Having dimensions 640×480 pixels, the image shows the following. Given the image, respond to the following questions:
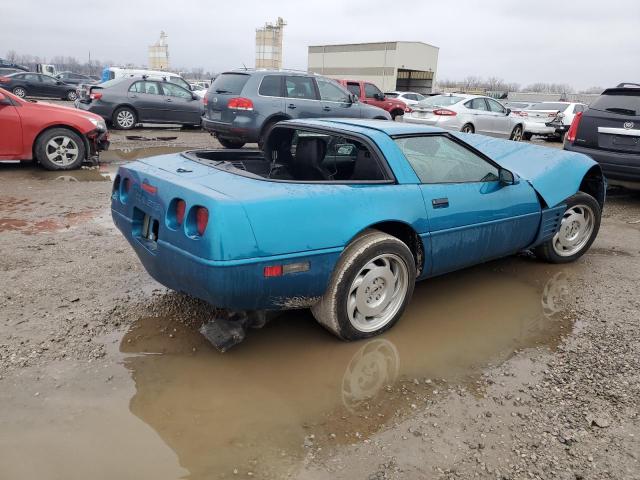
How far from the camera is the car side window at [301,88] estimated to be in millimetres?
10273

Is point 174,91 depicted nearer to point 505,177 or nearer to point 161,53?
point 505,177

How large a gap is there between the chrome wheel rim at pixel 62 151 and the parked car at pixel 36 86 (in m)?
20.0

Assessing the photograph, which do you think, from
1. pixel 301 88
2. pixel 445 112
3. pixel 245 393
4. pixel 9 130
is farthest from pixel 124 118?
pixel 245 393

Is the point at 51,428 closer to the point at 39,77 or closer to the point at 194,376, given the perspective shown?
the point at 194,376

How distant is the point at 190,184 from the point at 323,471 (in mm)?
1700

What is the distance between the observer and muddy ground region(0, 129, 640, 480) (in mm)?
2338

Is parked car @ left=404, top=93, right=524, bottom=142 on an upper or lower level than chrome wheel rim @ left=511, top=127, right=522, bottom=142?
upper

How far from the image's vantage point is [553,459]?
7.84 feet

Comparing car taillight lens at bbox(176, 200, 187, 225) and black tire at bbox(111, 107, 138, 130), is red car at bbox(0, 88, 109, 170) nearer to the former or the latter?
black tire at bbox(111, 107, 138, 130)

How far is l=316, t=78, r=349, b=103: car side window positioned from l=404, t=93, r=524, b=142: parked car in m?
3.62

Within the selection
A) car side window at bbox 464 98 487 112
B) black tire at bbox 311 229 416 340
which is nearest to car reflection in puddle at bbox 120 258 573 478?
black tire at bbox 311 229 416 340

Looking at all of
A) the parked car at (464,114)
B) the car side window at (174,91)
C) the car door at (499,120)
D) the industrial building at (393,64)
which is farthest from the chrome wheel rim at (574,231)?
the industrial building at (393,64)

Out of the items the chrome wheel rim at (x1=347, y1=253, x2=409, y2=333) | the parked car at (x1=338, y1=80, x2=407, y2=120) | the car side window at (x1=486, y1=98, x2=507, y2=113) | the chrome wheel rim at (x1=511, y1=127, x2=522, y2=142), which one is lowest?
the chrome wheel rim at (x1=347, y1=253, x2=409, y2=333)

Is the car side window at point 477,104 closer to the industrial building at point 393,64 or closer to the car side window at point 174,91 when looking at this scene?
the car side window at point 174,91
